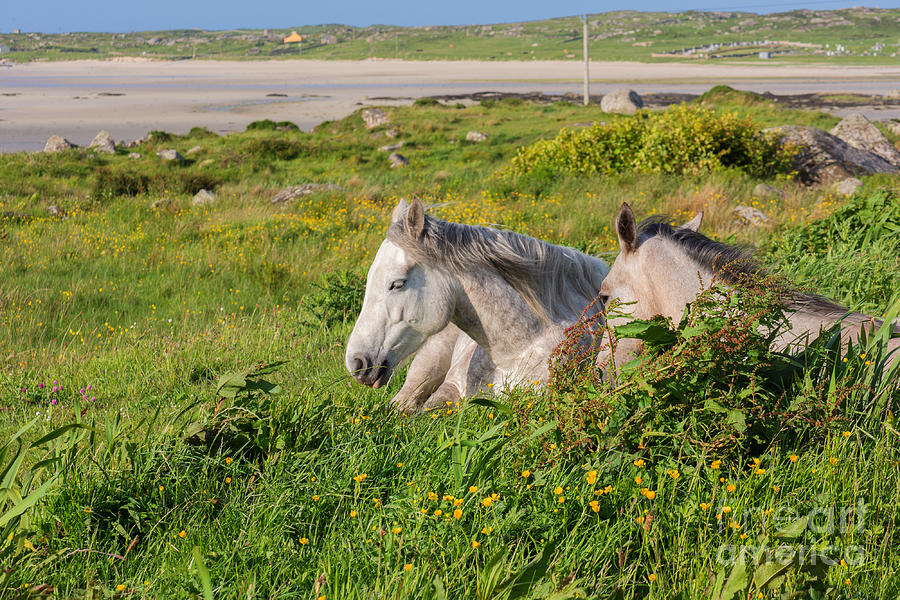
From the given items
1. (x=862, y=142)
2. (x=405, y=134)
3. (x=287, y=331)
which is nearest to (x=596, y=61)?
(x=405, y=134)

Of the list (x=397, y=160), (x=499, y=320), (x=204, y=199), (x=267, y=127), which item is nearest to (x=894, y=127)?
(x=397, y=160)

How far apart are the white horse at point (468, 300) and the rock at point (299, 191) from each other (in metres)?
11.2

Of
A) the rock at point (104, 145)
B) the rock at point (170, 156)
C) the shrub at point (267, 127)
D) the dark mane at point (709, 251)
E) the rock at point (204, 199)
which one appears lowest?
the rock at point (204, 199)

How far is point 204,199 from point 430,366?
1196 cm

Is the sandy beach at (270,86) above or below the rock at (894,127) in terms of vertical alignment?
above

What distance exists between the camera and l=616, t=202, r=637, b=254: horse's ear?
12.5 ft

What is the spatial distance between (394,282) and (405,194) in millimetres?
11569

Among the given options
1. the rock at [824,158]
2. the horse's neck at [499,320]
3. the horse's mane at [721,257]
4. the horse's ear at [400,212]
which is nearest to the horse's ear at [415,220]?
the horse's ear at [400,212]

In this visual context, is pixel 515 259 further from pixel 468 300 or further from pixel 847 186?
pixel 847 186

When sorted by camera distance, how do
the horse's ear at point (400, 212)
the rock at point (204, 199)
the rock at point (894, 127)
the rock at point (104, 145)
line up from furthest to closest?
the rock at point (104, 145), the rock at point (894, 127), the rock at point (204, 199), the horse's ear at point (400, 212)

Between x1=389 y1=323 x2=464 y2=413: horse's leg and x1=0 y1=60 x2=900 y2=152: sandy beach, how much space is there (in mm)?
32550

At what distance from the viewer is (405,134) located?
3008cm

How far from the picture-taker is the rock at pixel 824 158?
15.6m

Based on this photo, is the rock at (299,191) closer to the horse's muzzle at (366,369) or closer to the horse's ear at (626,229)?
the horse's muzzle at (366,369)
